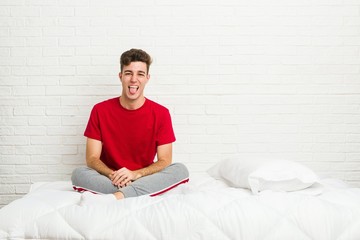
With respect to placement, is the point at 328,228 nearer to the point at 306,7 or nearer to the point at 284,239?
the point at 284,239

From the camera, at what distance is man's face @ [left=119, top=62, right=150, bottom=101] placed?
3125mm

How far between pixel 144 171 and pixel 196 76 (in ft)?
3.56

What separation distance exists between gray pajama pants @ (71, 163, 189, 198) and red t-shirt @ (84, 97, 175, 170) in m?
0.35

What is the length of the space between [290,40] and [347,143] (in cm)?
91

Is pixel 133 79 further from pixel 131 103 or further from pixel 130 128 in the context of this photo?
pixel 130 128

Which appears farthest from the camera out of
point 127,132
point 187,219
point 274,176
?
point 127,132

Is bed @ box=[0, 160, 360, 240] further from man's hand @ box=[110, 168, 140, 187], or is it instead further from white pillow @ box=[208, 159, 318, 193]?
man's hand @ box=[110, 168, 140, 187]

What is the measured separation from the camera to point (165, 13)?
364 cm

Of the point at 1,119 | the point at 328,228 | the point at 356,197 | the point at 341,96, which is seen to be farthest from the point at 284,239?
the point at 1,119

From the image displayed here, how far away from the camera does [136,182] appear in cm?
259

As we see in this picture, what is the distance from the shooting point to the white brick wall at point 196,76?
3629 millimetres

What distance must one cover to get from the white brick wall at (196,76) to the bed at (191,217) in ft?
4.90

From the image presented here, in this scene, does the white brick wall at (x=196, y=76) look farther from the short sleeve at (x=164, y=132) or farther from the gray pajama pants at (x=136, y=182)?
the gray pajama pants at (x=136, y=182)

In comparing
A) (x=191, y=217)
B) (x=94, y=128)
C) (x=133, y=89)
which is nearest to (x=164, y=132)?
(x=133, y=89)
